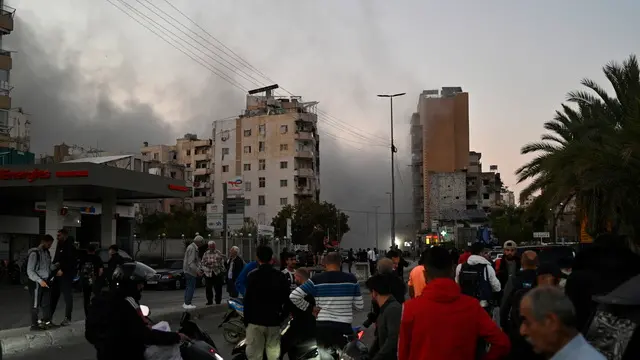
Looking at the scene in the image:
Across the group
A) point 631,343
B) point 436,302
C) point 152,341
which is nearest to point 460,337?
point 436,302

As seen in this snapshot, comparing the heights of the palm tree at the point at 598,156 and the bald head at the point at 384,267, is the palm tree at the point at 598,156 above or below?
above

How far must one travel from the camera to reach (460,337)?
14.0ft

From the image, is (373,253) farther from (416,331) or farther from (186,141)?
(186,141)

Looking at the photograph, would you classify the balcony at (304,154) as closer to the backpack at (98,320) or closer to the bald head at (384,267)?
the bald head at (384,267)

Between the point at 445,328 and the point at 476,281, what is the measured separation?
6.40m

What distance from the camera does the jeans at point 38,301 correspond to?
13.4 meters

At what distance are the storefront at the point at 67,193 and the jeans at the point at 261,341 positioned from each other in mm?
22816

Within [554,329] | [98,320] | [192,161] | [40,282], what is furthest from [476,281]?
[192,161]

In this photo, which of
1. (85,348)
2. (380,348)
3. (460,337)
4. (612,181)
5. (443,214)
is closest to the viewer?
(460,337)

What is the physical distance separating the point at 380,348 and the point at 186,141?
401 feet

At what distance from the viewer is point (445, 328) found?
428 centimetres

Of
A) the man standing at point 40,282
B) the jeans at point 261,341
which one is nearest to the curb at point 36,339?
the man standing at point 40,282

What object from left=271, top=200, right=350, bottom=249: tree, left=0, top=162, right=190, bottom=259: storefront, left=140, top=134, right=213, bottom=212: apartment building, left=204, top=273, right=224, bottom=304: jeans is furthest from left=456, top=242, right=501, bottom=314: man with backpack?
left=140, top=134, right=213, bottom=212: apartment building

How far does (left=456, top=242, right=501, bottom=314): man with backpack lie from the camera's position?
10391 millimetres
